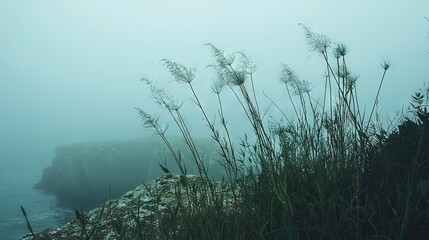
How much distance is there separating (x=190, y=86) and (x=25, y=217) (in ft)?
6.29

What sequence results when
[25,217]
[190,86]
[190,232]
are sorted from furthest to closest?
[190,86]
[190,232]
[25,217]

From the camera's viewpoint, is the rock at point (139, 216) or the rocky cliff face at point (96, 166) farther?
the rocky cliff face at point (96, 166)

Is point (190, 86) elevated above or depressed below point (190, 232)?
above

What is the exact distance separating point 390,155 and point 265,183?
1096mm

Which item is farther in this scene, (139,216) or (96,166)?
(96,166)

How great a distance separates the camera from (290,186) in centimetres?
274

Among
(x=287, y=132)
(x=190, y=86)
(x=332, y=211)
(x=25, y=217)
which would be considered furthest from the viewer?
(x=287, y=132)

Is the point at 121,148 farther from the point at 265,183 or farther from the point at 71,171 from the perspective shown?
the point at 265,183

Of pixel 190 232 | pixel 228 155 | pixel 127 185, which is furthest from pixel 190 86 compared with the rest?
pixel 127 185

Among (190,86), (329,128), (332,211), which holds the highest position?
(190,86)

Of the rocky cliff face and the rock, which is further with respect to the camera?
the rocky cliff face

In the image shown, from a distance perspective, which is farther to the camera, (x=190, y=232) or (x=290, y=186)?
(x=290, y=186)

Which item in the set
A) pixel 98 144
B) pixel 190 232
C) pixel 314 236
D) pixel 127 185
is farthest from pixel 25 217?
pixel 98 144

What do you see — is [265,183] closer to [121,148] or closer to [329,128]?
[329,128]
